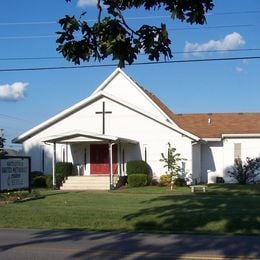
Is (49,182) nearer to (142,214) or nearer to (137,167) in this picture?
(137,167)

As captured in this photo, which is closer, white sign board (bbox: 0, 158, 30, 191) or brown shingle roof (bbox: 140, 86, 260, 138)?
white sign board (bbox: 0, 158, 30, 191)

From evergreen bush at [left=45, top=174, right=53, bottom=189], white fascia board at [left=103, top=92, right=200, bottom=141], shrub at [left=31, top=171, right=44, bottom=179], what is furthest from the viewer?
shrub at [left=31, top=171, right=44, bottom=179]

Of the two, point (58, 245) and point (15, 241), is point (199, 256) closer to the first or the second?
point (58, 245)

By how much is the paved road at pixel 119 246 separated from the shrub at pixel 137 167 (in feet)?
63.9

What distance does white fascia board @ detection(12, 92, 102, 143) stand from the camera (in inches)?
1415

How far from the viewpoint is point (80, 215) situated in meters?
18.1

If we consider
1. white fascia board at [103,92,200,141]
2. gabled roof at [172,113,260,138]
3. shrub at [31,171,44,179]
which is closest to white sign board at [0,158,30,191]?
shrub at [31,171,44,179]

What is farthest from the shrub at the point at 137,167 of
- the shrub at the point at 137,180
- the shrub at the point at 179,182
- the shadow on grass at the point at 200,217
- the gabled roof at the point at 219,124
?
the shadow on grass at the point at 200,217

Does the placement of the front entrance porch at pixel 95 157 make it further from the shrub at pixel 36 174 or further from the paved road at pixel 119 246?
the paved road at pixel 119 246

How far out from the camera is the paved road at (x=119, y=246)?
10.8 m

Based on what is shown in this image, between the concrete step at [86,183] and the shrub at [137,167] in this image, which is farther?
the shrub at [137,167]

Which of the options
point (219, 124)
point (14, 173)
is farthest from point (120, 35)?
point (219, 124)

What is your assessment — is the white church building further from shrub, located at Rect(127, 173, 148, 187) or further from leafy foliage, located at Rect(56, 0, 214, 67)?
leafy foliage, located at Rect(56, 0, 214, 67)

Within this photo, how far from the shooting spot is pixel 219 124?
40.2 m
